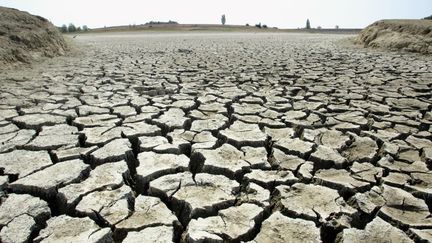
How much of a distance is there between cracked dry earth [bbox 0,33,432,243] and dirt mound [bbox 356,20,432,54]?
4.99 meters

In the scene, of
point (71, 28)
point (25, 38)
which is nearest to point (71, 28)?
point (71, 28)

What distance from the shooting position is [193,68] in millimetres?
5977

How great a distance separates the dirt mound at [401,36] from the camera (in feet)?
27.8

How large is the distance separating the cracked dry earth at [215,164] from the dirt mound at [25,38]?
2.23 meters

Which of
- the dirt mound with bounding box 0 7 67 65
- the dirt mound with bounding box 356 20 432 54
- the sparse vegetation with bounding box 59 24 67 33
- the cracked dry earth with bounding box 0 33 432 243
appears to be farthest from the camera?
the sparse vegetation with bounding box 59 24 67 33

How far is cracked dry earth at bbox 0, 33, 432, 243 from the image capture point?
5.24 feet

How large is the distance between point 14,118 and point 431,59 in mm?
7228

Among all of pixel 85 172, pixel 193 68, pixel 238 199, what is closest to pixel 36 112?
pixel 85 172

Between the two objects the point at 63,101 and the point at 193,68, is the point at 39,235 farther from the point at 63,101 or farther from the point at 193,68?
the point at 193,68

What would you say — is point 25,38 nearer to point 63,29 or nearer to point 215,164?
point 215,164

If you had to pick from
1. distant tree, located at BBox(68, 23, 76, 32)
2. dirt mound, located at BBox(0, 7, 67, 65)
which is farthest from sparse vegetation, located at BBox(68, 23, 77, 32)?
dirt mound, located at BBox(0, 7, 67, 65)

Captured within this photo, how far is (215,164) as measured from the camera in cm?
217

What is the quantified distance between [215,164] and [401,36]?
8.98 m

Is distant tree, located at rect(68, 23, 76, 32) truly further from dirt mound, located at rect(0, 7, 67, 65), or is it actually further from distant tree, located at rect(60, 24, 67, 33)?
dirt mound, located at rect(0, 7, 67, 65)
